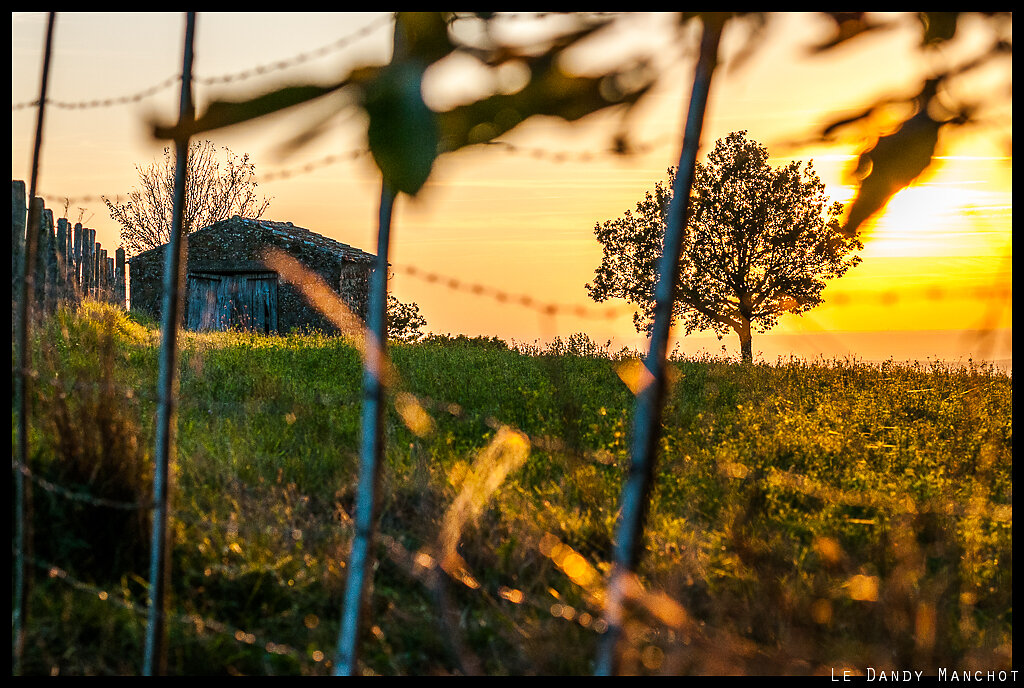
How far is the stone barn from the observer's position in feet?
63.4

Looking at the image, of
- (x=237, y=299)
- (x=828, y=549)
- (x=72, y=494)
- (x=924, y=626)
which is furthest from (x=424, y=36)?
(x=237, y=299)

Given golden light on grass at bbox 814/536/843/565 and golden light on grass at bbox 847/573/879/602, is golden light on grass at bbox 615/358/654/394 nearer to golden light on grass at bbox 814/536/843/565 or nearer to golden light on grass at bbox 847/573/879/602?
golden light on grass at bbox 814/536/843/565

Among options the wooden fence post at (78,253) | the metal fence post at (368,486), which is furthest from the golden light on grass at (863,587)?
the wooden fence post at (78,253)

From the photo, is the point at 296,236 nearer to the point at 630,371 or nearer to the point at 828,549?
the point at 630,371

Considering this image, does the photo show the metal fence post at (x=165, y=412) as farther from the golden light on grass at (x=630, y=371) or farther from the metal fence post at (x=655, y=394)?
the golden light on grass at (x=630, y=371)

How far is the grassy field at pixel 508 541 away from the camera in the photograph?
308 centimetres

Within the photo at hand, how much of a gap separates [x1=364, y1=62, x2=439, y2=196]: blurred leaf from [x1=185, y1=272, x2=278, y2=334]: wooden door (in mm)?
19113

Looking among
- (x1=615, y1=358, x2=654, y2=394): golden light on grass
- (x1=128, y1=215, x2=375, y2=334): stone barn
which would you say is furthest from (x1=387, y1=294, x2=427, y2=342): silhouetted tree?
(x1=615, y1=358, x2=654, y2=394): golden light on grass

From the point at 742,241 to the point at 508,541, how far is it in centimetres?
1669

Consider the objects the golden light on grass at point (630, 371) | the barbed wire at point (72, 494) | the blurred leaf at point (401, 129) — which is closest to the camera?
the blurred leaf at point (401, 129)
